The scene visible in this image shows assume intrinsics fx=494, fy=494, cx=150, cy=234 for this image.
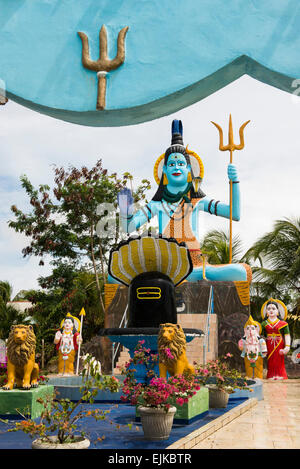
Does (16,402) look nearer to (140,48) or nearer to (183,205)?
(140,48)

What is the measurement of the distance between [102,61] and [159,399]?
127 inches

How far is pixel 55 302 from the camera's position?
53.2ft

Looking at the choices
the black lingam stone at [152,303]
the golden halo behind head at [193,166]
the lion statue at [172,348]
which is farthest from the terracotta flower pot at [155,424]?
the golden halo behind head at [193,166]

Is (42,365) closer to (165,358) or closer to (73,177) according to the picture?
(73,177)

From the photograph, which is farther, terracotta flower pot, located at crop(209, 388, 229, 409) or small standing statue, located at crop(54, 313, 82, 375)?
small standing statue, located at crop(54, 313, 82, 375)

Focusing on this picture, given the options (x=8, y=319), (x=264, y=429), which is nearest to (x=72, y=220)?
(x=8, y=319)

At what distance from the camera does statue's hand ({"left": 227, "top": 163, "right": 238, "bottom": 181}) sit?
1062 cm

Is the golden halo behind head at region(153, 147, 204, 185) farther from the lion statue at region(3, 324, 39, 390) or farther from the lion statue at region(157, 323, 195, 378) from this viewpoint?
the lion statue at region(3, 324, 39, 390)

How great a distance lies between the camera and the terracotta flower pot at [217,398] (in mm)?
6344

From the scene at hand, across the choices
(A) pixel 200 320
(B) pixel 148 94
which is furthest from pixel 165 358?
(A) pixel 200 320

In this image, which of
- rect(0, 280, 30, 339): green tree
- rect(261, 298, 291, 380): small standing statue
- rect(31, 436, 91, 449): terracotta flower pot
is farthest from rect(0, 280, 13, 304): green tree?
rect(31, 436, 91, 449): terracotta flower pot

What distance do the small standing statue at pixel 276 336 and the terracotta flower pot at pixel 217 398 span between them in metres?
5.06

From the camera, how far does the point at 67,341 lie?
10984 millimetres

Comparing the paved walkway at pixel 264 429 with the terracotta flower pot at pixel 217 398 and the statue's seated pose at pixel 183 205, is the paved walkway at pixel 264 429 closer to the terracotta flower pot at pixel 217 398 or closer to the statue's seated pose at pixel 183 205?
the terracotta flower pot at pixel 217 398
